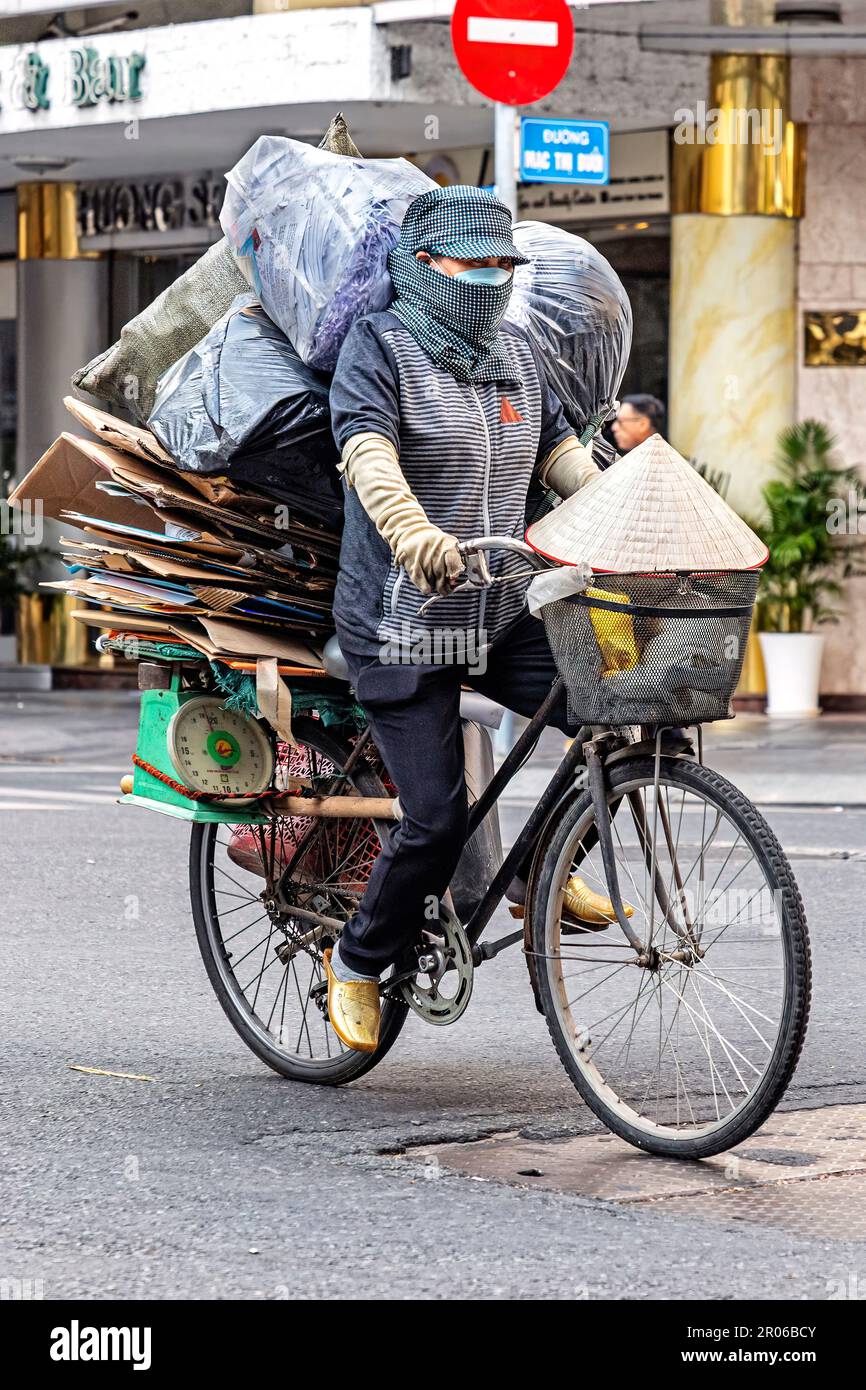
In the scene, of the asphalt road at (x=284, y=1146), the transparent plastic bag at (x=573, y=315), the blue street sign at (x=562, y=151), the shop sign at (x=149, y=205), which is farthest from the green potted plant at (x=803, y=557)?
the transparent plastic bag at (x=573, y=315)

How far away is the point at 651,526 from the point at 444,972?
1.15m

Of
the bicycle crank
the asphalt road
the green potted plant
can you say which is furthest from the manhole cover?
the green potted plant

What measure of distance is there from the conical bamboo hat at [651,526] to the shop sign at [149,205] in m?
14.3

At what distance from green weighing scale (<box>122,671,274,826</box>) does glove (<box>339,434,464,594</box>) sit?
0.81 m

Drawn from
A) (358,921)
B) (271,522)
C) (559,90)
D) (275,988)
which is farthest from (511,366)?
(559,90)

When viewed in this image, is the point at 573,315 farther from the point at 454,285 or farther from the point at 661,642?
the point at 661,642

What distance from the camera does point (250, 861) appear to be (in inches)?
210

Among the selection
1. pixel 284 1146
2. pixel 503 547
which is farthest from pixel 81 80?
pixel 284 1146

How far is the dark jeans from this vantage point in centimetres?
461

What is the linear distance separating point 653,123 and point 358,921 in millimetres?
12040

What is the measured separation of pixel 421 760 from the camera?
4.61 m

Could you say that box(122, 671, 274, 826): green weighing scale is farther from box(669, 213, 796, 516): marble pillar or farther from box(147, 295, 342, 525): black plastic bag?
box(669, 213, 796, 516): marble pillar

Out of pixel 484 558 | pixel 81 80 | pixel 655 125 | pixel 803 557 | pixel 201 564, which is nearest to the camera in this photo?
pixel 484 558
